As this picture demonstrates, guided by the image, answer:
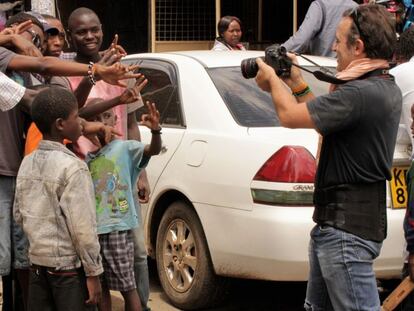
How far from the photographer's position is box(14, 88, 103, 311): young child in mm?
3637

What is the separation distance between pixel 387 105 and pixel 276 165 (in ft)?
4.46

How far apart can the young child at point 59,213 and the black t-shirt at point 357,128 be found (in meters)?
1.08

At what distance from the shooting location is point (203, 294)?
16.9 ft

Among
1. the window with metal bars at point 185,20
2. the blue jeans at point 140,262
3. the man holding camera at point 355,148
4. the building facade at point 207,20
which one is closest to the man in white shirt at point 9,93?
the blue jeans at point 140,262

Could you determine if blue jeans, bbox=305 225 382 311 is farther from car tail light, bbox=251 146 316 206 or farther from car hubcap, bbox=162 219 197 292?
car hubcap, bbox=162 219 197 292

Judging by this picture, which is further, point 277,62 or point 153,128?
point 153,128

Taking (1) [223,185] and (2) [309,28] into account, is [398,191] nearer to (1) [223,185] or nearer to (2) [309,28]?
→ (1) [223,185]

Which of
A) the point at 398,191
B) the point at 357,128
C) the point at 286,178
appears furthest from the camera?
the point at 398,191

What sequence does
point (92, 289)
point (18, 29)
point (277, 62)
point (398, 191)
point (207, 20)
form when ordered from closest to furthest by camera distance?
point (277, 62), point (92, 289), point (18, 29), point (398, 191), point (207, 20)

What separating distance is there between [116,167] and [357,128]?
61.3 inches

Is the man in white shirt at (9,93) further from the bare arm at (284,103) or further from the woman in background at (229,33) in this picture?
the woman in background at (229,33)

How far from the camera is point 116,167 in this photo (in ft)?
14.4

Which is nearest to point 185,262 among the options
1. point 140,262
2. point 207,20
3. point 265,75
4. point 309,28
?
point 140,262

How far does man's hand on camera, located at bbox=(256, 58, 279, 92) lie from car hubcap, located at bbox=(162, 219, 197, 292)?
6.17 feet
